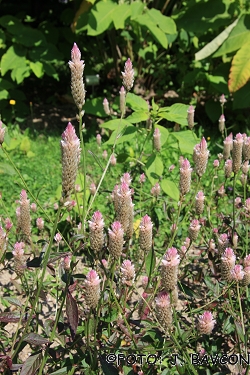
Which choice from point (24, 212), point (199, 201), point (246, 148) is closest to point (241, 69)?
point (246, 148)

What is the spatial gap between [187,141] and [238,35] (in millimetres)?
1721

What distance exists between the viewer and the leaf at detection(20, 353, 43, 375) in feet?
4.39

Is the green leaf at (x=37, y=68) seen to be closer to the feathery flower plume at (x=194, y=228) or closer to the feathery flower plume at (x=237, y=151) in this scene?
the feathery flower plume at (x=237, y=151)

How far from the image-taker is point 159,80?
5.15 metres

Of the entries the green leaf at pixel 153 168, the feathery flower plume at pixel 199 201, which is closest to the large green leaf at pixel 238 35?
the green leaf at pixel 153 168

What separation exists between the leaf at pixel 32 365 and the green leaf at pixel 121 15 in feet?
9.28

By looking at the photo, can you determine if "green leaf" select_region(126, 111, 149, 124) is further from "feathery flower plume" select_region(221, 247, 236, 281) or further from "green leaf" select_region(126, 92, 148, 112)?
"feathery flower plume" select_region(221, 247, 236, 281)

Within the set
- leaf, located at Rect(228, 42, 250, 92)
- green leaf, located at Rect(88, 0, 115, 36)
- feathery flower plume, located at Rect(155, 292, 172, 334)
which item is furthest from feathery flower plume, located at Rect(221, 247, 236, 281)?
green leaf, located at Rect(88, 0, 115, 36)

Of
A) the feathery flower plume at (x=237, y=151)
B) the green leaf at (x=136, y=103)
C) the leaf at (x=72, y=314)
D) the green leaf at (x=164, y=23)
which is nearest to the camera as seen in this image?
the leaf at (x=72, y=314)

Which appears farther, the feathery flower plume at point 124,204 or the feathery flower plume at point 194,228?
the feathery flower plume at point 194,228

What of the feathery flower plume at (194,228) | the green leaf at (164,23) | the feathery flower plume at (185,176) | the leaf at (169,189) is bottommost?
the leaf at (169,189)

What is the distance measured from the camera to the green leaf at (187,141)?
2494mm

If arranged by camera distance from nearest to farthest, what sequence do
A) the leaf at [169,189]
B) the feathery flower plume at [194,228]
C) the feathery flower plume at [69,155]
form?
the feathery flower plume at [69,155]
the feathery flower plume at [194,228]
the leaf at [169,189]

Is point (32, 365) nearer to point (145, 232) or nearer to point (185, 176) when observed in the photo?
point (145, 232)
